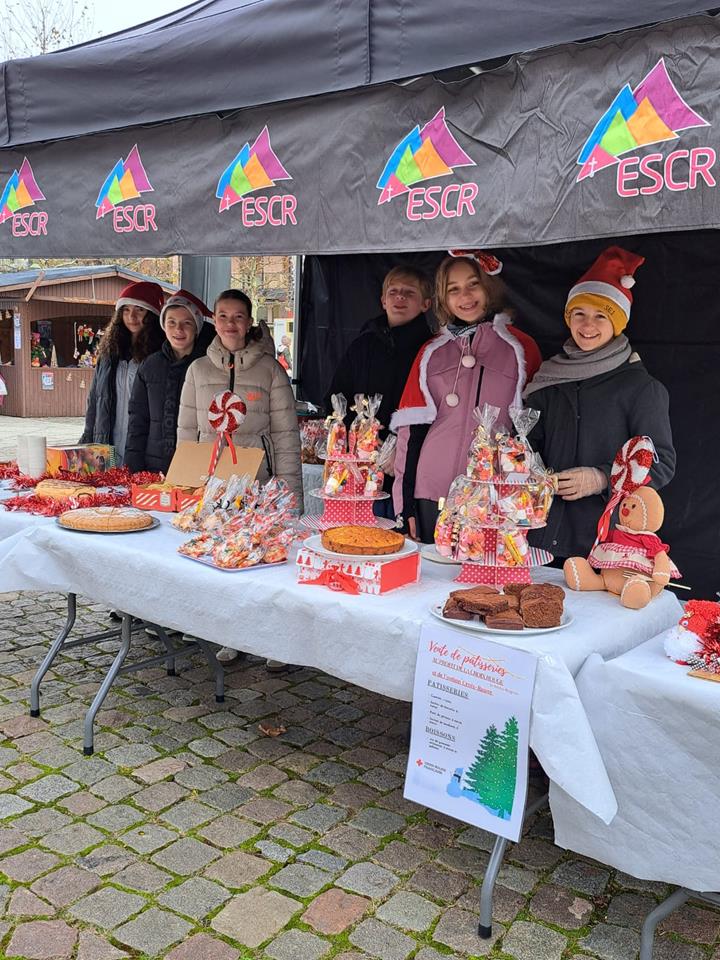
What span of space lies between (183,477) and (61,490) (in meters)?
0.59

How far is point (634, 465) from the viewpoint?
260 centimetres

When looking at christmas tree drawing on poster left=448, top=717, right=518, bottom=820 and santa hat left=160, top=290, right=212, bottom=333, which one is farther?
santa hat left=160, top=290, right=212, bottom=333

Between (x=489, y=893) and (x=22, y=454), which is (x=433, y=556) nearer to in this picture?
(x=489, y=893)

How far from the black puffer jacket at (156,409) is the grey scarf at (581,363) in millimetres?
2158

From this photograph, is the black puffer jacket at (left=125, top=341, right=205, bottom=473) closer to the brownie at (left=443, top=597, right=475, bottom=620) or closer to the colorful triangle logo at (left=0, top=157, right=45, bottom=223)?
the colorful triangle logo at (left=0, top=157, right=45, bottom=223)

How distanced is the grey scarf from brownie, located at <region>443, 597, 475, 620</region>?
3.56 ft

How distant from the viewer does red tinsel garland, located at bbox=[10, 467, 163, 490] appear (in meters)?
4.08

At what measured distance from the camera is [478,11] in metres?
2.32

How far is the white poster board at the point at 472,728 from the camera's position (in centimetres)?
225

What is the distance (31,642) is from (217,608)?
242 cm

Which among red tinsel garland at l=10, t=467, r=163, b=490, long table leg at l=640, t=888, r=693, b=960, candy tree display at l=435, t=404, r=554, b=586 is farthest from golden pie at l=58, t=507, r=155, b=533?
long table leg at l=640, t=888, r=693, b=960

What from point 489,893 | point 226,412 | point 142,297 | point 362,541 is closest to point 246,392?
point 226,412

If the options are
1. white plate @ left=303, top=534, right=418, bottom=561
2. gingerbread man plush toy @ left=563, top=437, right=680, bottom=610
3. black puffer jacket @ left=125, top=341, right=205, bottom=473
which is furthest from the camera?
black puffer jacket @ left=125, top=341, right=205, bottom=473

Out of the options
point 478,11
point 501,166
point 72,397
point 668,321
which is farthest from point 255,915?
point 72,397
